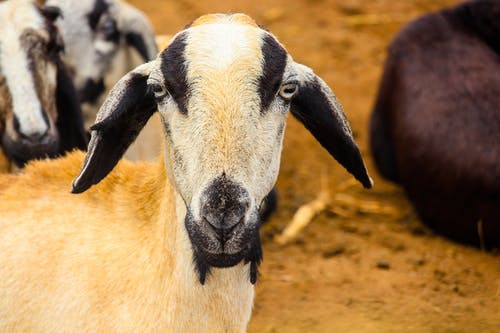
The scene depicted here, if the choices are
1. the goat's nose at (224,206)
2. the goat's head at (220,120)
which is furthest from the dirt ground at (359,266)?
the goat's nose at (224,206)

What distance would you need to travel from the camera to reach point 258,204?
12.7 ft

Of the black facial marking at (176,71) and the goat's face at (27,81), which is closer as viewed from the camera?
the black facial marking at (176,71)

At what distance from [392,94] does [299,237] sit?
1.73m

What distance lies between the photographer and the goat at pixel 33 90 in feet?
19.3

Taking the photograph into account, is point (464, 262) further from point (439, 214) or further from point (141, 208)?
point (141, 208)

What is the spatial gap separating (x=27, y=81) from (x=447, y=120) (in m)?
3.39

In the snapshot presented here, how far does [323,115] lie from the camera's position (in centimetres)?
419

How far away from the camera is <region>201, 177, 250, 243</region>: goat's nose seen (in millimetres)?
3596

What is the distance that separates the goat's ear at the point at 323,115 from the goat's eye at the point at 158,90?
0.60 m

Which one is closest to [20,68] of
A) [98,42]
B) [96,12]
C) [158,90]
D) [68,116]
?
[68,116]

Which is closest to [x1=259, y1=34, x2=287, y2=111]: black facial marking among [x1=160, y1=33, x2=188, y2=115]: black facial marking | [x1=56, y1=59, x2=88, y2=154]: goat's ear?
[x1=160, y1=33, x2=188, y2=115]: black facial marking

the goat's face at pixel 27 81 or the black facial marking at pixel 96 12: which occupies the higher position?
the goat's face at pixel 27 81

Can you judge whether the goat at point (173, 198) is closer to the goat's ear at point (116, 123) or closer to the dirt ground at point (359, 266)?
the goat's ear at point (116, 123)

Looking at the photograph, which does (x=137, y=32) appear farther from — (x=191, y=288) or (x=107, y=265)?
(x=191, y=288)
